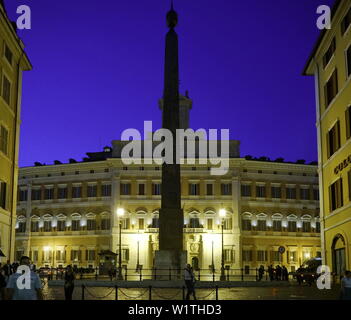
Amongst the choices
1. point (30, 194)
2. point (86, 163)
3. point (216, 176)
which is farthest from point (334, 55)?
point (30, 194)

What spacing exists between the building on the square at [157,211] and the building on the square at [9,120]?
26.9 m

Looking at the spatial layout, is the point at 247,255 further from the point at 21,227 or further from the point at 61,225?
the point at 21,227

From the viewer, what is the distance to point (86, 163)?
195 feet

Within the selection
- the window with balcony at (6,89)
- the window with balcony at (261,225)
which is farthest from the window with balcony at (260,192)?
the window with balcony at (6,89)

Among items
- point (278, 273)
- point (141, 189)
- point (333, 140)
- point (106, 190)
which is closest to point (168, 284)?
point (333, 140)

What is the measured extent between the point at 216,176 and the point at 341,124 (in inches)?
1258

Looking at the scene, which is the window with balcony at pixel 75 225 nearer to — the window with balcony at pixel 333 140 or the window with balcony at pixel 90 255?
the window with balcony at pixel 90 255

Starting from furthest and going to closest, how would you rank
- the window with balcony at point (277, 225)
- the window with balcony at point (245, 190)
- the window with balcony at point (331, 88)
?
1. the window with balcony at point (277, 225)
2. the window with balcony at point (245, 190)
3. the window with balcony at point (331, 88)

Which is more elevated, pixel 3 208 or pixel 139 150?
pixel 139 150

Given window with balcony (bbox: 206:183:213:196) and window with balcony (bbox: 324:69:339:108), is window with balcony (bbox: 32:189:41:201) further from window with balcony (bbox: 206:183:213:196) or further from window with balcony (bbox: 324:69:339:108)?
window with balcony (bbox: 324:69:339:108)

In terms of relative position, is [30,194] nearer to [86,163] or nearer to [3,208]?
[86,163]

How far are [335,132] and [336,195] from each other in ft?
9.95

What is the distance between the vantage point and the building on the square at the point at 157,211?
56.8m

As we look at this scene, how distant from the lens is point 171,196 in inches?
1085
